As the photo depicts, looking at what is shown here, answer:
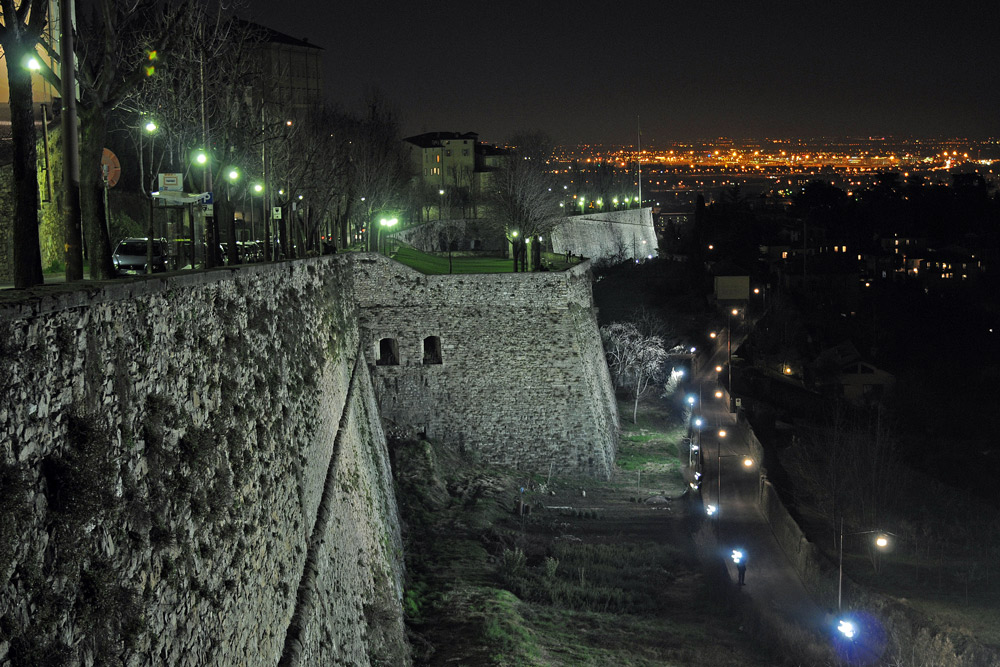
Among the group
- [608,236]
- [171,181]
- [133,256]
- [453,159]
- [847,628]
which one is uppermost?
[453,159]

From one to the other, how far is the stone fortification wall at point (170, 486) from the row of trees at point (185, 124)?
6.11ft

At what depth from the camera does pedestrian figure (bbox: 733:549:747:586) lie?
931 inches

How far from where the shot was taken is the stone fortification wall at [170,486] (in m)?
5.14

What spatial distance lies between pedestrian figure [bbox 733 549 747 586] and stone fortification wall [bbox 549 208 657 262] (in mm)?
41671

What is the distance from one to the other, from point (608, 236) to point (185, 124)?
6274 centimetres

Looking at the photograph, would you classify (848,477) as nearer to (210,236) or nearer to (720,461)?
(720,461)

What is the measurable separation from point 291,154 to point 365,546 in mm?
Answer: 21326

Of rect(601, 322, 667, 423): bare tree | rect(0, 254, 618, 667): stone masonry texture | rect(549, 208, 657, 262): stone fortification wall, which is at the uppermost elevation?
rect(549, 208, 657, 262): stone fortification wall

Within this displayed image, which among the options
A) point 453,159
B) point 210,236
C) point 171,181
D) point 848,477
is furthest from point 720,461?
point 453,159

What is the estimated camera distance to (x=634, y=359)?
44.8 m

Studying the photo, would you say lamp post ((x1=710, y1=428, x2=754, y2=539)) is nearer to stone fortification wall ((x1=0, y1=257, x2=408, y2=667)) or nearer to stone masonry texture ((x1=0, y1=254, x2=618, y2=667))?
stone masonry texture ((x1=0, y1=254, x2=618, y2=667))

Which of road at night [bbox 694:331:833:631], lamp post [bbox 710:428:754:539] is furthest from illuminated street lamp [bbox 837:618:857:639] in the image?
lamp post [bbox 710:428:754:539]

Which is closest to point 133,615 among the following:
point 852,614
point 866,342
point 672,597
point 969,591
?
point 672,597

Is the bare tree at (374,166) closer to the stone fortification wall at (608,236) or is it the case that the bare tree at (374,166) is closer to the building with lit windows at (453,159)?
the stone fortification wall at (608,236)
